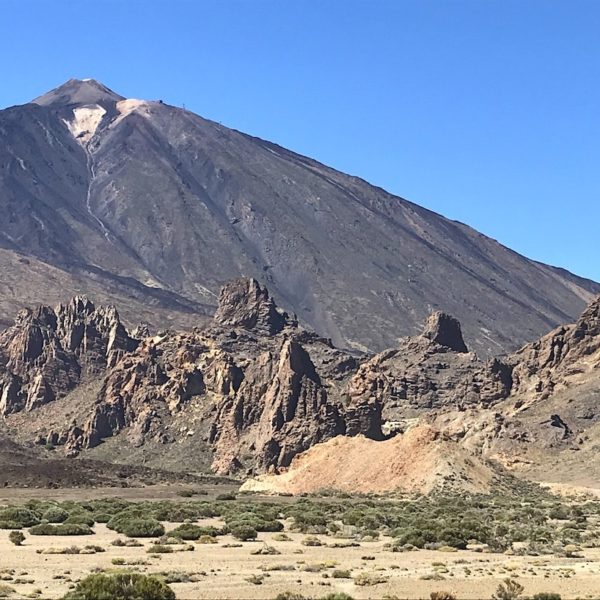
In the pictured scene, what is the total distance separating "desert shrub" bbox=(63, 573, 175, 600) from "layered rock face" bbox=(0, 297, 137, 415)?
134m

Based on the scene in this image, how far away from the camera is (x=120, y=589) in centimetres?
2791

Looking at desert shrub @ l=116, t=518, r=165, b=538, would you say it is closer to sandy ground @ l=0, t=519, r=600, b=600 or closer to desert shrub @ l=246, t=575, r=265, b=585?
sandy ground @ l=0, t=519, r=600, b=600

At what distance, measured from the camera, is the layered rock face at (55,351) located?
16012cm

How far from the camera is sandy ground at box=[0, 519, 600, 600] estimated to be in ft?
106

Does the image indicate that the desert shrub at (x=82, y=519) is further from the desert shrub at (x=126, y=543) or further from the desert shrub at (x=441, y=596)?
the desert shrub at (x=441, y=596)

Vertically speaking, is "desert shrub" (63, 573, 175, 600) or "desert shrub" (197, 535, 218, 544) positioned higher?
"desert shrub" (63, 573, 175, 600)

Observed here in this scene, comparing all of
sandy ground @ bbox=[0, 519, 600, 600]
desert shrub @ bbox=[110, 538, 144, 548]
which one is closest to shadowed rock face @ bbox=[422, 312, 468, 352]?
sandy ground @ bbox=[0, 519, 600, 600]

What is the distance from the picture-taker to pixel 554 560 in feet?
137

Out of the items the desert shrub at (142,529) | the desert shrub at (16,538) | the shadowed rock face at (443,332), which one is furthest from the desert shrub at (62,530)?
the shadowed rock face at (443,332)

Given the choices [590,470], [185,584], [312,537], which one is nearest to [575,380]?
[590,470]

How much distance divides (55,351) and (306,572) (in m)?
136

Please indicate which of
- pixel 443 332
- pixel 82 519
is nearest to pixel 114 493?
pixel 82 519

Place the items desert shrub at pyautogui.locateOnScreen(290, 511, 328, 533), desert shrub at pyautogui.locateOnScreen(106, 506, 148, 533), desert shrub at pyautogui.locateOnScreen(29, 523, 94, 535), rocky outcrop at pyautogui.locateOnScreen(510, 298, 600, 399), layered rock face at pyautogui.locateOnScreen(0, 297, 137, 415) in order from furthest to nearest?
layered rock face at pyautogui.locateOnScreen(0, 297, 137, 415) < rocky outcrop at pyautogui.locateOnScreen(510, 298, 600, 399) < desert shrub at pyautogui.locateOnScreen(290, 511, 328, 533) < desert shrub at pyautogui.locateOnScreen(106, 506, 148, 533) < desert shrub at pyautogui.locateOnScreen(29, 523, 94, 535)

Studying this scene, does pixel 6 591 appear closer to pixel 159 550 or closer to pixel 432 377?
pixel 159 550
